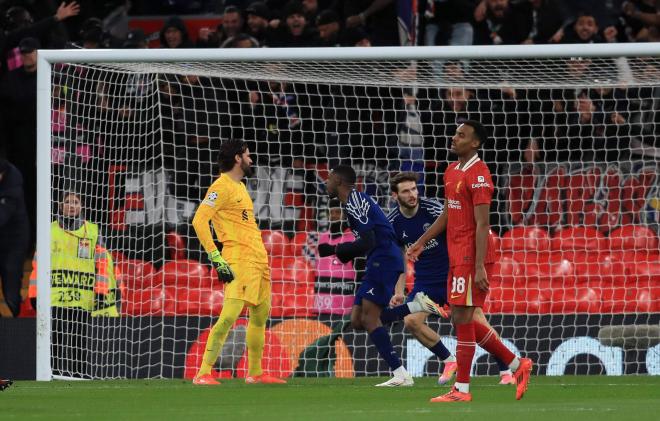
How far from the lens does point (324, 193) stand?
1433cm

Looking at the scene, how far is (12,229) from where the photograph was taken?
14.3 metres

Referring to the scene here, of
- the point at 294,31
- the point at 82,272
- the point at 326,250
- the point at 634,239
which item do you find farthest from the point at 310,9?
the point at 326,250

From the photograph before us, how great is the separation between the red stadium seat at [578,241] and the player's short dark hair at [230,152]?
4.46 m

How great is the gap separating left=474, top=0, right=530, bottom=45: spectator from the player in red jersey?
704cm

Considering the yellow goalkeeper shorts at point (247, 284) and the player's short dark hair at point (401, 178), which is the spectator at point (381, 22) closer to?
the player's short dark hair at point (401, 178)

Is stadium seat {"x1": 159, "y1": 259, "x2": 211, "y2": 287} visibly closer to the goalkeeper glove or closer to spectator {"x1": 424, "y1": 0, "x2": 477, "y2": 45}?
the goalkeeper glove

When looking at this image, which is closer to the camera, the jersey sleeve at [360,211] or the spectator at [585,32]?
the jersey sleeve at [360,211]

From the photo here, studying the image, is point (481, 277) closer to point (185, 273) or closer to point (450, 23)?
point (185, 273)

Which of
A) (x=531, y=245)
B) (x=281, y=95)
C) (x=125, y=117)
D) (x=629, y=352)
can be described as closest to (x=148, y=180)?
(x=125, y=117)

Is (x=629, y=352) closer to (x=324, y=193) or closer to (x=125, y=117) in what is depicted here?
(x=324, y=193)

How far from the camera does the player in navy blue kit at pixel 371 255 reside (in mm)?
11141

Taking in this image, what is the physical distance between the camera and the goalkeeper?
11.0 m

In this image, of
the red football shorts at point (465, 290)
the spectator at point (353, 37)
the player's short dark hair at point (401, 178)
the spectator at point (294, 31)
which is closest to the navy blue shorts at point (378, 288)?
the player's short dark hair at point (401, 178)

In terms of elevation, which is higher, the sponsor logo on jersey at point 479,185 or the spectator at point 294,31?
the spectator at point 294,31
